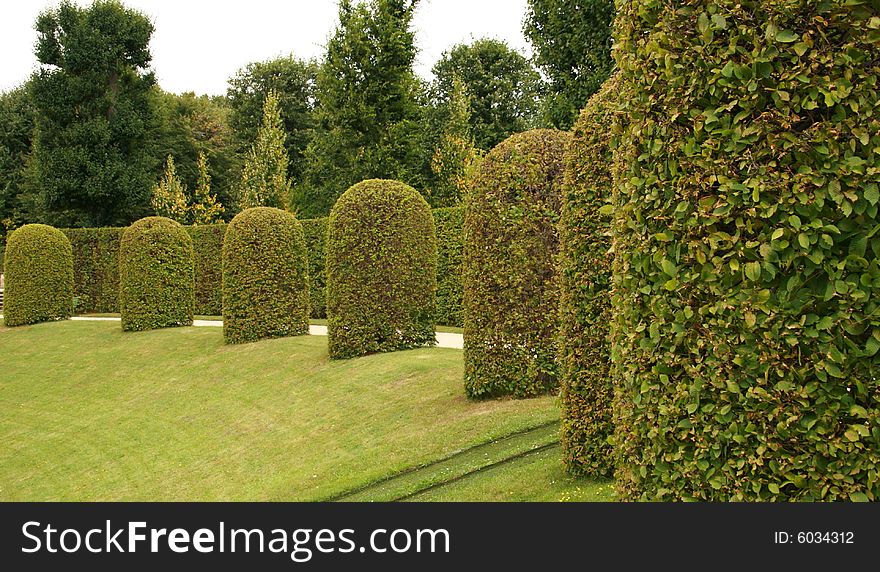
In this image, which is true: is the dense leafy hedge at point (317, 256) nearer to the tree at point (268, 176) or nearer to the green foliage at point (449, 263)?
the green foliage at point (449, 263)

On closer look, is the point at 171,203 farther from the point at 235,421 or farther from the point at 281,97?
the point at 235,421

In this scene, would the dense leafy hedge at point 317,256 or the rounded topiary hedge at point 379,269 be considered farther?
the dense leafy hedge at point 317,256

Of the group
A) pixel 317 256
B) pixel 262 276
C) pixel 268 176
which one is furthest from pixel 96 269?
pixel 262 276

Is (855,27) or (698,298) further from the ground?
(855,27)

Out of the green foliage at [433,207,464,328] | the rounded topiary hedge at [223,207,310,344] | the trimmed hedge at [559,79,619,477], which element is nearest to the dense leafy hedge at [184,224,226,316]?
the rounded topiary hedge at [223,207,310,344]

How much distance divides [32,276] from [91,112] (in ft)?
56.8

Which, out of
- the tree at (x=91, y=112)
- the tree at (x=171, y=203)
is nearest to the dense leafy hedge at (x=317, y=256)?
the tree at (x=171, y=203)

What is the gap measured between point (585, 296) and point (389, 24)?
24541 mm

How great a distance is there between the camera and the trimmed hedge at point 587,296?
617 centimetres

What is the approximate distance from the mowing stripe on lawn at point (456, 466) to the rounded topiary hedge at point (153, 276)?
48.2 ft
